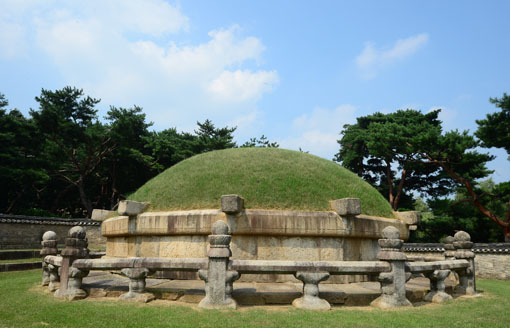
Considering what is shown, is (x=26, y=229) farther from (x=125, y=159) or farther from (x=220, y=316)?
(x=220, y=316)

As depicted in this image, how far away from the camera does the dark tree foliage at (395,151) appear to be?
83.5 feet

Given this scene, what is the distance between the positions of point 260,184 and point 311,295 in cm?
342

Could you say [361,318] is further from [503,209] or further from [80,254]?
[503,209]

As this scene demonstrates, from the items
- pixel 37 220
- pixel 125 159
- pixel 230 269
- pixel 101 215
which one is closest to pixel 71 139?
pixel 125 159

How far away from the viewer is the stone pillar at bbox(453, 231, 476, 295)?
824 centimetres

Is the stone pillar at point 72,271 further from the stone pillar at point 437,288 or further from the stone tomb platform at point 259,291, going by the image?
the stone pillar at point 437,288

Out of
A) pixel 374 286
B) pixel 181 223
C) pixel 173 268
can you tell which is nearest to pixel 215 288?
pixel 173 268

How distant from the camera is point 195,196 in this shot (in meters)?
8.77

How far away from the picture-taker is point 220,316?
213 inches

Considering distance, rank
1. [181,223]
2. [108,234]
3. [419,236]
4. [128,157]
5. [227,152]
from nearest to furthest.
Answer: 1. [181,223]
2. [108,234]
3. [227,152]
4. [419,236]
5. [128,157]

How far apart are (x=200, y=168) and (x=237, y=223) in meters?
3.10

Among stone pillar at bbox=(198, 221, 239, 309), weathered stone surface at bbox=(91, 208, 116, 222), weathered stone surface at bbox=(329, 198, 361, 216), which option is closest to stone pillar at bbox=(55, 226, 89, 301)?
stone pillar at bbox=(198, 221, 239, 309)

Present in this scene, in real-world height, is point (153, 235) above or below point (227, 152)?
below

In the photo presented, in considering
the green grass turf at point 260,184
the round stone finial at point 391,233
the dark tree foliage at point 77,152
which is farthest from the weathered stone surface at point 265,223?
the dark tree foliage at point 77,152
